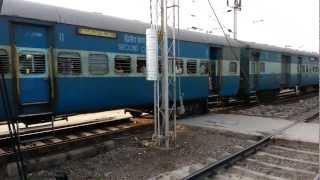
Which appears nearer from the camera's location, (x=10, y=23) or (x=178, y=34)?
(x=10, y=23)

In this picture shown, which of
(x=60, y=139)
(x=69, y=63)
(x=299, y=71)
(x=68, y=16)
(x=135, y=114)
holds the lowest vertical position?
(x=60, y=139)

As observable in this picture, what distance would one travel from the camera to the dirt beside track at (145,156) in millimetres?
7371

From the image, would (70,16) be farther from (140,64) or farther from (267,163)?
(267,163)

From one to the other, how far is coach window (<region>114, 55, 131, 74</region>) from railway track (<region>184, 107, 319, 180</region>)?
4198 mm

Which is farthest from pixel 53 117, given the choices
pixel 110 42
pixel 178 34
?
pixel 178 34

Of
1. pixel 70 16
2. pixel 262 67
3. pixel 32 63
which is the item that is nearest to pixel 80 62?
pixel 70 16

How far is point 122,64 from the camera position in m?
11.6

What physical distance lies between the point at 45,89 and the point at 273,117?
9144mm

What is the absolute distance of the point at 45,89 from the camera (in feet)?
30.7

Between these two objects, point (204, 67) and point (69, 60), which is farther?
point (204, 67)

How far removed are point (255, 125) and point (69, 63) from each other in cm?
653

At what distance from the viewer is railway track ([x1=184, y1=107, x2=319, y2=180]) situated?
7.37 metres

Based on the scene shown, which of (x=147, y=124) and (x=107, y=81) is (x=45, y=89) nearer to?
(x=107, y=81)

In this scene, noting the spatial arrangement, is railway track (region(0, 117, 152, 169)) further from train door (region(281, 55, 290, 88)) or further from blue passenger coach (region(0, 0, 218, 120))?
train door (region(281, 55, 290, 88))
